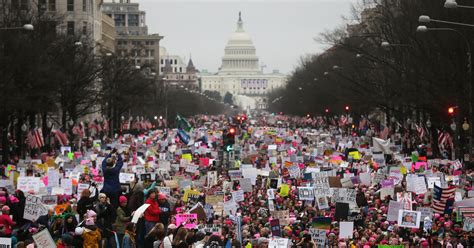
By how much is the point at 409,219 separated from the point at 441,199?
307 cm

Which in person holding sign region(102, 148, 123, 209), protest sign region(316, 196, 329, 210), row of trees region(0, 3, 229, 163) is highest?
row of trees region(0, 3, 229, 163)

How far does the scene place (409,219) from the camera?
24422mm

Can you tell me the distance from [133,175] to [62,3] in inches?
3019

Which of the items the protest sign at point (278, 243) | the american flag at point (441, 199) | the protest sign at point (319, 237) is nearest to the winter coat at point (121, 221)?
the protest sign at point (319, 237)

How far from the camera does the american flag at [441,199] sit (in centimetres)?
2700

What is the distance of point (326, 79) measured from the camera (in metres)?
113

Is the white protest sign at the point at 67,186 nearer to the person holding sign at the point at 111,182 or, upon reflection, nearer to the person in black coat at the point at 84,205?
the person holding sign at the point at 111,182

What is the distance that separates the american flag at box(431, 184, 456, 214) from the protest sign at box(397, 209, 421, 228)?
253 centimetres

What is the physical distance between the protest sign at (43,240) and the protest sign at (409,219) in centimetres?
716

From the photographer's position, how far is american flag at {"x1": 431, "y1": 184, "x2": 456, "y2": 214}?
27000 millimetres

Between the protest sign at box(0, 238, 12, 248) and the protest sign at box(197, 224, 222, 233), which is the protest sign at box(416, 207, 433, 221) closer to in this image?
the protest sign at box(197, 224, 222, 233)

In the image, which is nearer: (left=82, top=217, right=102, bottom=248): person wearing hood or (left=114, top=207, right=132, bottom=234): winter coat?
(left=82, top=217, right=102, bottom=248): person wearing hood

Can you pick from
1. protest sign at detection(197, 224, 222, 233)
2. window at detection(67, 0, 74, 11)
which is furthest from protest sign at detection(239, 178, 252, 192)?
window at detection(67, 0, 74, 11)

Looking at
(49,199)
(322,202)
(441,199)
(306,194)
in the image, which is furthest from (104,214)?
(306,194)
